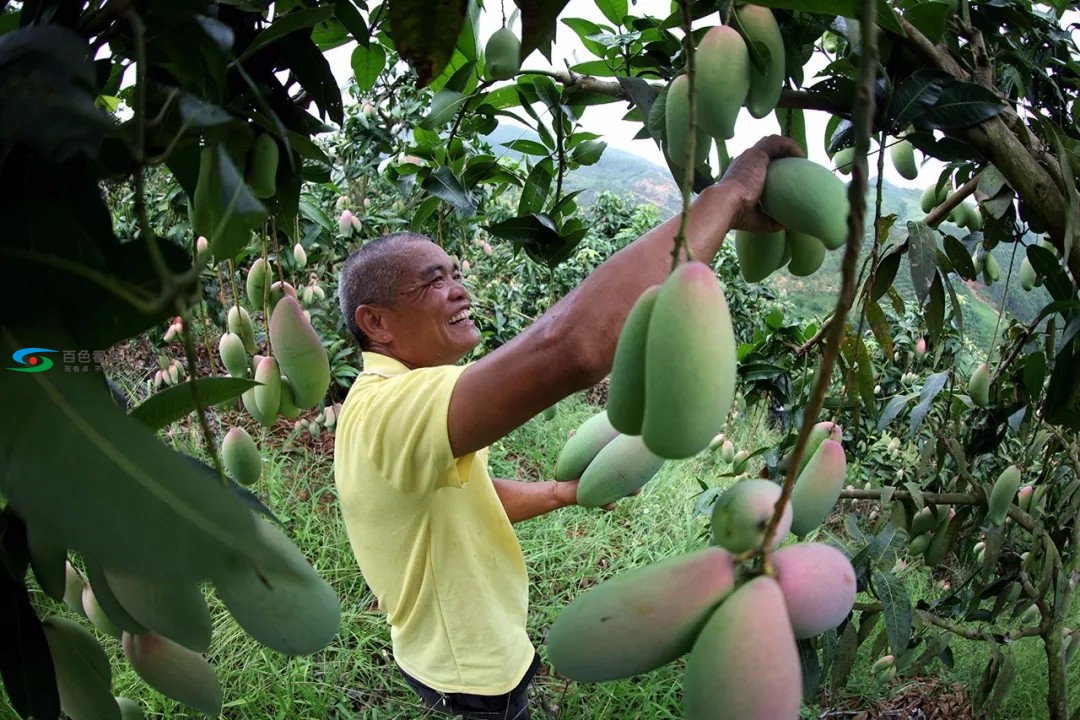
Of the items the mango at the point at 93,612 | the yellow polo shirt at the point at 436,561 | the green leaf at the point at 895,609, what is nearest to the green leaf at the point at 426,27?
the mango at the point at 93,612

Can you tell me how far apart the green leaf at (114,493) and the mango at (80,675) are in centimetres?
35

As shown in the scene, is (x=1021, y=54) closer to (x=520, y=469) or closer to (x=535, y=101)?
(x=535, y=101)

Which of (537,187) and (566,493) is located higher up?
(537,187)

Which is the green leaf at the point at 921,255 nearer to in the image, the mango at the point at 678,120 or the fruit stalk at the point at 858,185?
the mango at the point at 678,120

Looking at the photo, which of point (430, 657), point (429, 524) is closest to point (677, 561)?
point (429, 524)

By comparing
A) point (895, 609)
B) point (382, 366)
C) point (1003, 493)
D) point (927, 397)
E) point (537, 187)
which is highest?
point (537, 187)

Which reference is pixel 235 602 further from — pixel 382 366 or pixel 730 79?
pixel 382 366

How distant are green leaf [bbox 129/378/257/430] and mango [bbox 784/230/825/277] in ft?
1.37

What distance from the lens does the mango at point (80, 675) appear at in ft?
1.72

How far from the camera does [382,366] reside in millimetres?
1385

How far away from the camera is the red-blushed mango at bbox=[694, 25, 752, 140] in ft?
1.64

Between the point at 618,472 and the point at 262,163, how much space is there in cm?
46

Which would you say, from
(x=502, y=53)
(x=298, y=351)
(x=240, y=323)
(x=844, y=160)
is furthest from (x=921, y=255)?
(x=240, y=323)

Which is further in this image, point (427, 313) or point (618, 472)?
point (427, 313)
